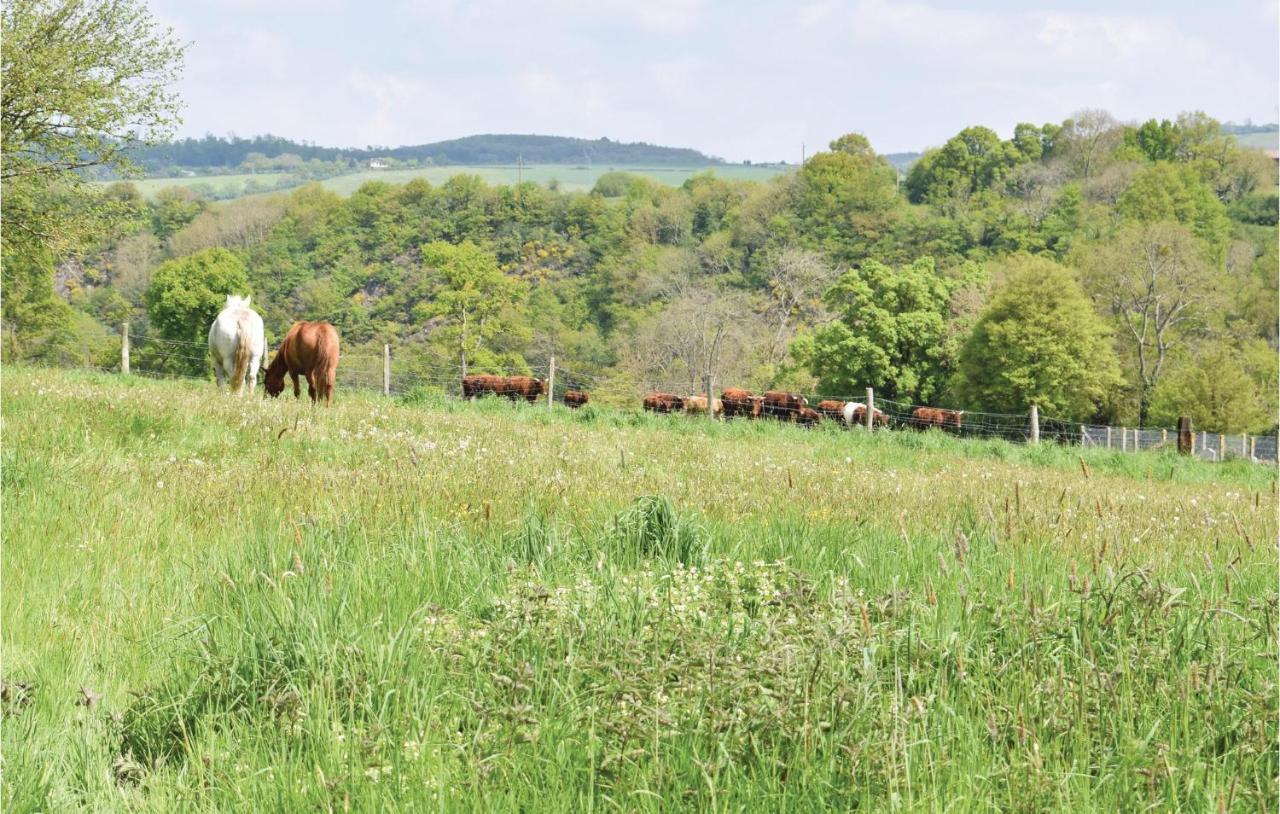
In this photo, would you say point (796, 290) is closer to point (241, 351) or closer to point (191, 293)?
point (191, 293)

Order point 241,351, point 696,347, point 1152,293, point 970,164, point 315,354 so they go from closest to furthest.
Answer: point 315,354 → point 241,351 → point 1152,293 → point 696,347 → point 970,164

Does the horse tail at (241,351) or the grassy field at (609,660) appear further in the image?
the horse tail at (241,351)

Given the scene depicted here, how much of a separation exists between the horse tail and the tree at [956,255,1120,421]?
1947 inches

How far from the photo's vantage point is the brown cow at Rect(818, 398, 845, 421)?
45625mm

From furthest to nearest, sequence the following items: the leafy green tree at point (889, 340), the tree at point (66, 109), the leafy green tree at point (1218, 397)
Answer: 1. the leafy green tree at point (889, 340)
2. the leafy green tree at point (1218, 397)
3. the tree at point (66, 109)

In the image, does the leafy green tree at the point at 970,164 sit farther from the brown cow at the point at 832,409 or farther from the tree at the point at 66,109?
the tree at the point at 66,109

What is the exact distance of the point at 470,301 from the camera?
96.5 meters

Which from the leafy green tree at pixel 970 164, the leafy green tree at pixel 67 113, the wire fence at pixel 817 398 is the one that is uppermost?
the leafy green tree at pixel 970 164

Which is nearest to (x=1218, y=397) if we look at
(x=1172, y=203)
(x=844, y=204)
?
(x=1172, y=203)

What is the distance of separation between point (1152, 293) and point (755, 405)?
4239 centimetres

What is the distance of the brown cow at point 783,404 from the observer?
1736 inches

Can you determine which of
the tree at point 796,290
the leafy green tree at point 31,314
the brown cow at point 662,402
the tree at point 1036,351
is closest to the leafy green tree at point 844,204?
the tree at point 796,290

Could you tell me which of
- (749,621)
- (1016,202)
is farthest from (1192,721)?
(1016,202)

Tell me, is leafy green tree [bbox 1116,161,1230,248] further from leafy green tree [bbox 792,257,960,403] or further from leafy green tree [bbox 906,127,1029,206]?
leafy green tree [bbox 792,257,960,403]
